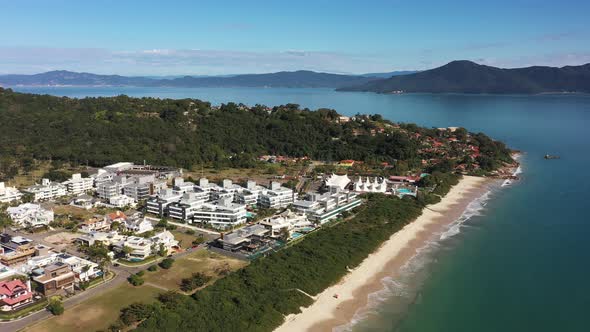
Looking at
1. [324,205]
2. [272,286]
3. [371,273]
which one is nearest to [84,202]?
[324,205]

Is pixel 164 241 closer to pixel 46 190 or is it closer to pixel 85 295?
pixel 85 295

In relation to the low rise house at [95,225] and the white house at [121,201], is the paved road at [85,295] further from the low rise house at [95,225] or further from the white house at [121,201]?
the white house at [121,201]

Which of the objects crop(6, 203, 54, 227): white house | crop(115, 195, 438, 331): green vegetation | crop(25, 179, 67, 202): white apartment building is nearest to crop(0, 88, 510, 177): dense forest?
crop(25, 179, 67, 202): white apartment building

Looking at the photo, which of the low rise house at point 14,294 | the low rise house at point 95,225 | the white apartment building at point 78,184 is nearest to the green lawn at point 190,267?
the low rise house at point 14,294

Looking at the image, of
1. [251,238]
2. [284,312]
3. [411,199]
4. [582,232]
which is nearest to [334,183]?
[411,199]

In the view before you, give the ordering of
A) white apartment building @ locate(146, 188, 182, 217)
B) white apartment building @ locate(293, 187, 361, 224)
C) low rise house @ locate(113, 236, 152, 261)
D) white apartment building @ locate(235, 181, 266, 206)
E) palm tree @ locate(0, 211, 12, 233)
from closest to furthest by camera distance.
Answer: low rise house @ locate(113, 236, 152, 261) < palm tree @ locate(0, 211, 12, 233) < white apartment building @ locate(293, 187, 361, 224) < white apartment building @ locate(146, 188, 182, 217) < white apartment building @ locate(235, 181, 266, 206)

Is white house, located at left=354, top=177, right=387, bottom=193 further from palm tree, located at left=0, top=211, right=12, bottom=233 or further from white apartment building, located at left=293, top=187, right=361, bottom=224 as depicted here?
palm tree, located at left=0, top=211, right=12, bottom=233

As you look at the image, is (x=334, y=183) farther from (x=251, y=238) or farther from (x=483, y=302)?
(x=483, y=302)
